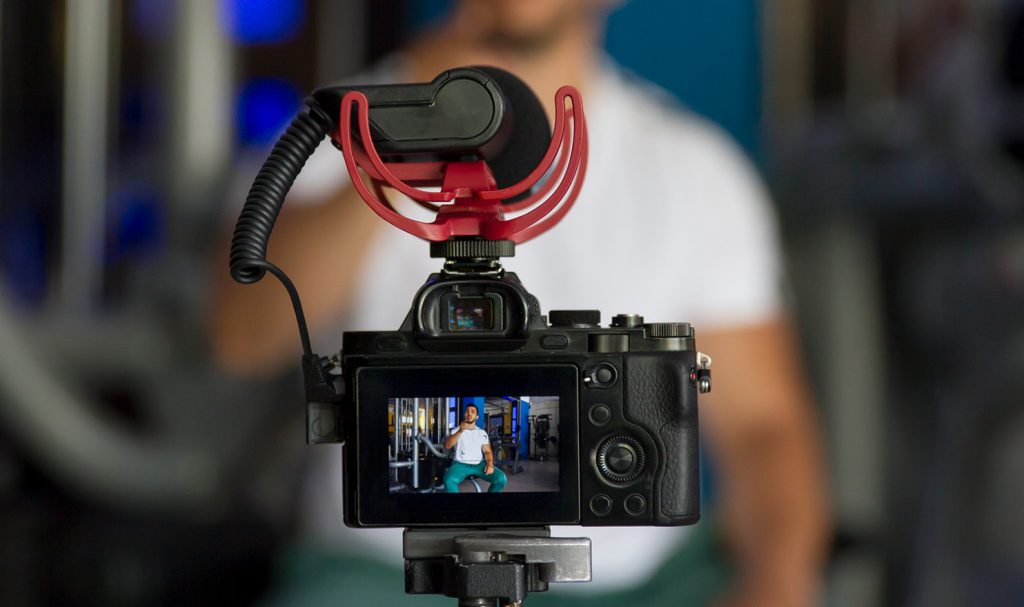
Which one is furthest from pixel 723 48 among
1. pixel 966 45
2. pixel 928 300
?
pixel 928 300

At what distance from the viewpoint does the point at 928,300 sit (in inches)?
72.7

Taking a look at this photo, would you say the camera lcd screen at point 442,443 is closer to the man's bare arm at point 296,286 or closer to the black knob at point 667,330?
the black knob at point 667,330

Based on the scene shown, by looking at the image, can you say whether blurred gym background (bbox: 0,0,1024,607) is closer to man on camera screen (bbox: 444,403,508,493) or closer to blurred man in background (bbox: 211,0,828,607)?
blurred man in background (bbox: 211,0,828,607)

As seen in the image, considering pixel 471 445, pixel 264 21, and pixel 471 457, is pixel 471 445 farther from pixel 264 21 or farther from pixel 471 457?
pixel 264 21

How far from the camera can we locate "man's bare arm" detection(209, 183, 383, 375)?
1.19 meters

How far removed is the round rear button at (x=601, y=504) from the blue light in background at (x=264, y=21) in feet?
4.76

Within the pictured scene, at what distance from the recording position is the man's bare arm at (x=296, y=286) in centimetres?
119

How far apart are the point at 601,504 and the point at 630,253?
0.91 m

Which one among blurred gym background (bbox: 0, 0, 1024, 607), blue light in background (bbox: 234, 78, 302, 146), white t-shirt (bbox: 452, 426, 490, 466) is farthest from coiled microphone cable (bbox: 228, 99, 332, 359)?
blue light in background (bbox: 234, 78, 302, 146)

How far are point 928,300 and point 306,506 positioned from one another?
40.8 inches

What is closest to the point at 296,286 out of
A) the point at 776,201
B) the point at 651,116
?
the point at 651,116

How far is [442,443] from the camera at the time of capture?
1.74 feet

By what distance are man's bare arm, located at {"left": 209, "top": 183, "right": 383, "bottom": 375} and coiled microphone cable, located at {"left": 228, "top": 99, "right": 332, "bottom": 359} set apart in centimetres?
60

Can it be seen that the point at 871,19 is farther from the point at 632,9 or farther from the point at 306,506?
the point at 306,506
